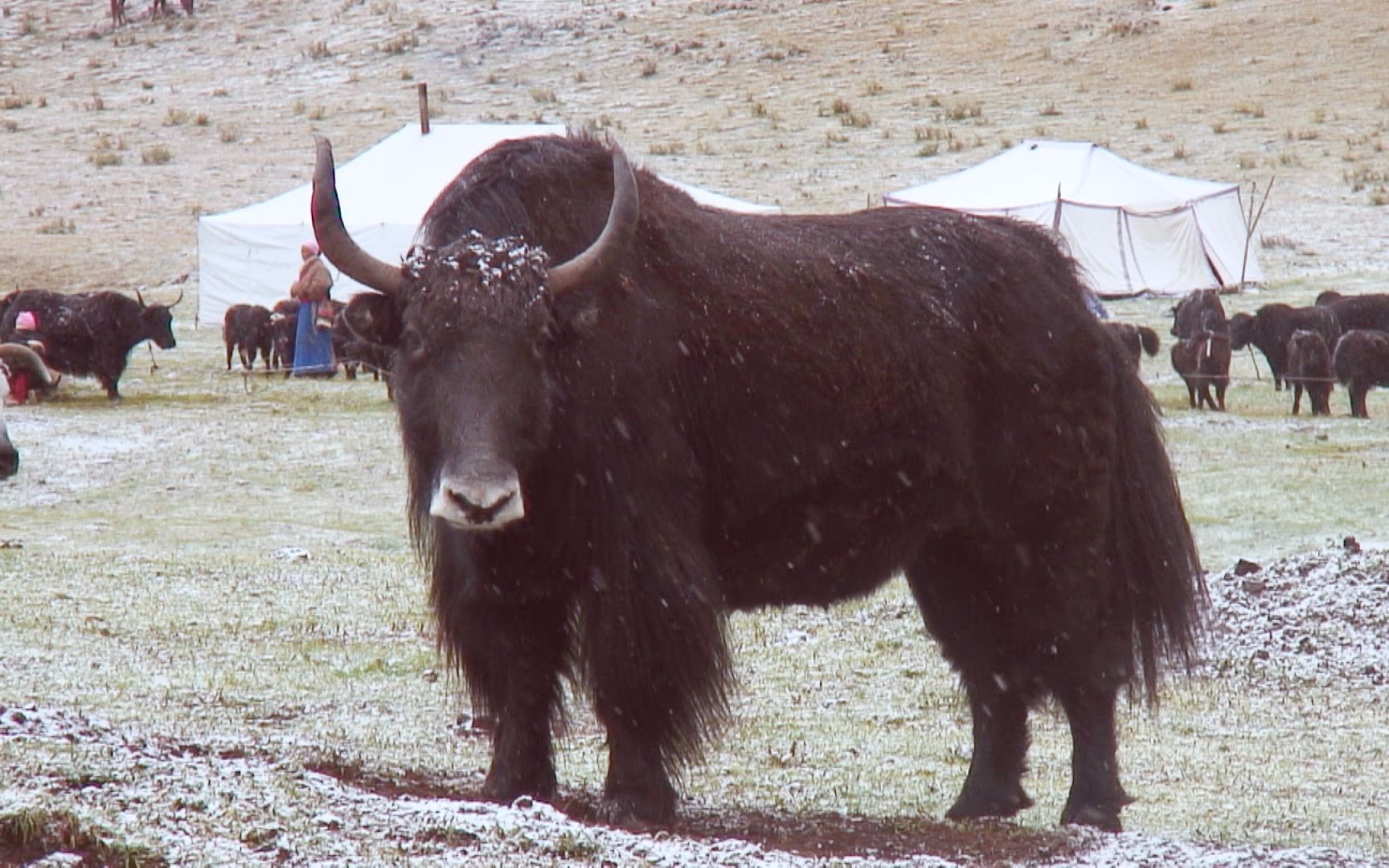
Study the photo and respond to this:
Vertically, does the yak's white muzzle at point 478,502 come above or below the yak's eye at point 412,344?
below

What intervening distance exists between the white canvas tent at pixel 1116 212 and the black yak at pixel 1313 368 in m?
7.97

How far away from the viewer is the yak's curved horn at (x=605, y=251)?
4.42 meters

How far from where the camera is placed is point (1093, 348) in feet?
18.3

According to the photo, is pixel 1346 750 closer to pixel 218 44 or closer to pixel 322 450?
pixel 322 450

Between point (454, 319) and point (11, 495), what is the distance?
9792 mm

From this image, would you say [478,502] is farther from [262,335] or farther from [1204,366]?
[262,335]

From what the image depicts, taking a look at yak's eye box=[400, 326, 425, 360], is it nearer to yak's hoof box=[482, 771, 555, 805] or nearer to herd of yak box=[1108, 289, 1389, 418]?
yak's hoof box=[482, 771, 555, 805]

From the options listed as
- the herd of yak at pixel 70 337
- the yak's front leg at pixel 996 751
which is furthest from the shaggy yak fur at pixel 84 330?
the yak's front leg at pixel 996 751

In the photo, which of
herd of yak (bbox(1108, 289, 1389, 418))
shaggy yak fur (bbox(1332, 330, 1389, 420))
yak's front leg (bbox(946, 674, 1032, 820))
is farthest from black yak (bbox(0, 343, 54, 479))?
yak's front leg (bbox(946, 674, 1032, 820))

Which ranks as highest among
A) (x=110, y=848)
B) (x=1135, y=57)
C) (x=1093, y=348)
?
(x=1135, y=57)

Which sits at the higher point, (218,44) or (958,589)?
(218,44)

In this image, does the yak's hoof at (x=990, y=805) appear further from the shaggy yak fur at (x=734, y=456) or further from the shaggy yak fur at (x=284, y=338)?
the shaggy yak fur at (x=284, y=338)

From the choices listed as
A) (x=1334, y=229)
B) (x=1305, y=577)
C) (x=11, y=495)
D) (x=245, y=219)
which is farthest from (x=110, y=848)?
(x=1334, y=229)

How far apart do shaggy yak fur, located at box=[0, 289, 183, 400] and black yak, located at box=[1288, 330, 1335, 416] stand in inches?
467
